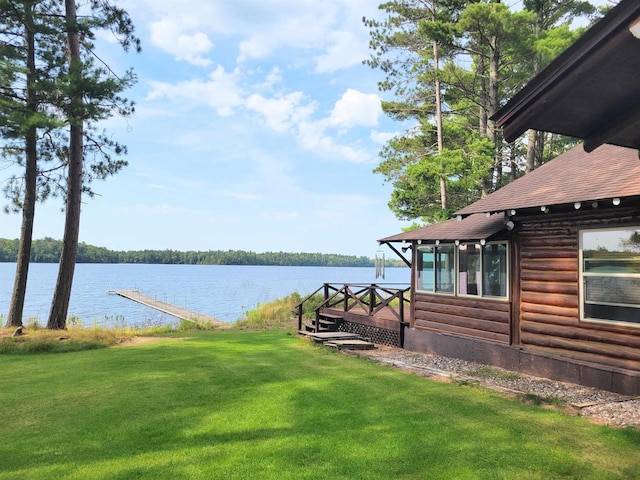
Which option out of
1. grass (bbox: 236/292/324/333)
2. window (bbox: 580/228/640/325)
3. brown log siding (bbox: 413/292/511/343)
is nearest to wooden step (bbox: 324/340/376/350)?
brown log siding (bbox: 413/292/511/343)

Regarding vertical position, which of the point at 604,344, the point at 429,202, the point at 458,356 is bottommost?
the point at 458,356

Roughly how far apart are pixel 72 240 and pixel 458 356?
1194 centimetres

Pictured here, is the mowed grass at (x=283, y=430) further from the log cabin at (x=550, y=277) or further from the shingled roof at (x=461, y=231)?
the shingled roof at (x=461, y=231)

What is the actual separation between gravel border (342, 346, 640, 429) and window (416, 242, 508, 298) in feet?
5.31

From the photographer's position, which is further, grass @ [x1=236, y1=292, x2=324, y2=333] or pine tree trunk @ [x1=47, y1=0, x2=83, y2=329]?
grass @ [x1=236, y1=292, x2=324, y2=333]

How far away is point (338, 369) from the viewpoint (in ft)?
27.1

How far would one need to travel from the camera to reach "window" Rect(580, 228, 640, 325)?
6.64 meters

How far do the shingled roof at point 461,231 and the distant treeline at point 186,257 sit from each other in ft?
297

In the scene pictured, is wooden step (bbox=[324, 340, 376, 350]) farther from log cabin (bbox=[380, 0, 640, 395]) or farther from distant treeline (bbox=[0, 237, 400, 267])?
distant treeline (bbox=[0, 237, 400, 267])

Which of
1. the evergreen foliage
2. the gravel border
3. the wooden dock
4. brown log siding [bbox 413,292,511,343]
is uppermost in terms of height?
the evergreen foliage

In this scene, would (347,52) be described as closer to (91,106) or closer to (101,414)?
(91,106)

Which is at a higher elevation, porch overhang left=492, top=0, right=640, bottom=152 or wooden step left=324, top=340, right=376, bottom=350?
porch overhang left=492, top=0, right=640, bottom=152

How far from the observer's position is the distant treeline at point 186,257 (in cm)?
9294

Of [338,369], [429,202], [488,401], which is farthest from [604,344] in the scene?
[429,202]
